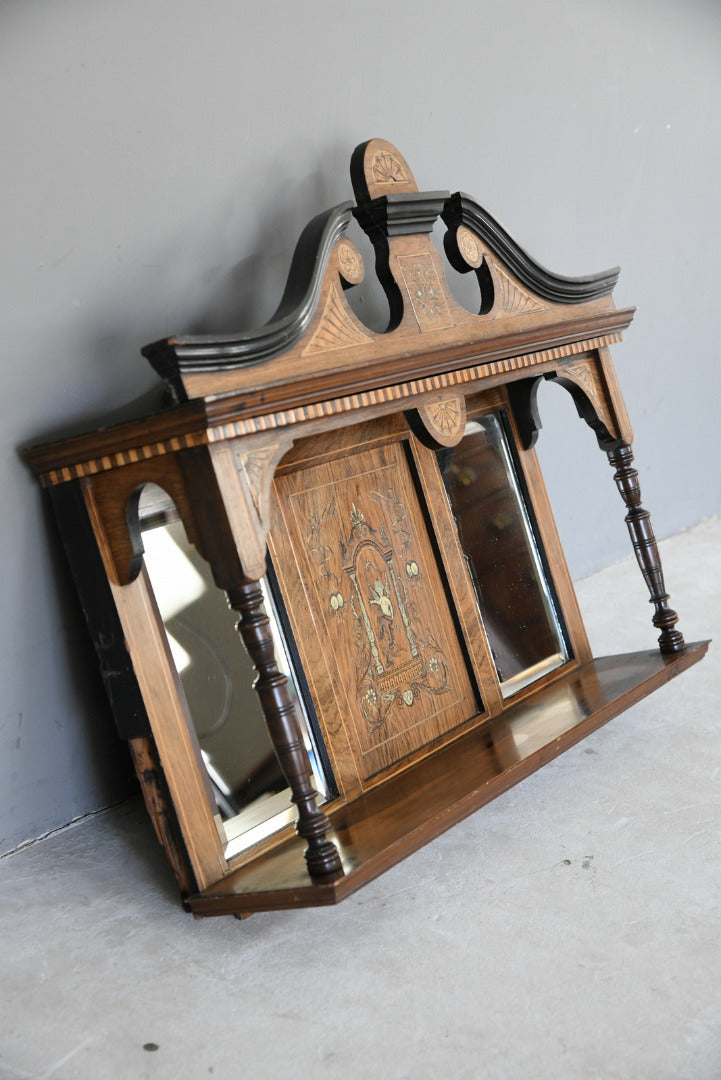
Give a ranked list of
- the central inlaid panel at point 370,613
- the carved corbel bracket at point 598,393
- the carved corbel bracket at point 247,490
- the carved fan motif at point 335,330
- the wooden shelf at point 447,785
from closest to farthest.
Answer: the carved corbel bracket at point 247,490 → the wooden shelf at point 447,785 → the carved fan motif at point 335,330 → the central inlaid panel at point 370,613 → the carved corbel bracket at point 598,393

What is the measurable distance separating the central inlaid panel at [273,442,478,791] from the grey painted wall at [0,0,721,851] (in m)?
0.55

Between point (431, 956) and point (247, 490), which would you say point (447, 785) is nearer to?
point (431, 956)

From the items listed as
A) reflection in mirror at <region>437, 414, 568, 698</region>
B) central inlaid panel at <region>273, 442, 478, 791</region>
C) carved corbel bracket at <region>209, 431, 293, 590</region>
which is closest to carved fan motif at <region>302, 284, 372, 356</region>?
carved corbel bracket at <region>209, 431, 293, 590</region>

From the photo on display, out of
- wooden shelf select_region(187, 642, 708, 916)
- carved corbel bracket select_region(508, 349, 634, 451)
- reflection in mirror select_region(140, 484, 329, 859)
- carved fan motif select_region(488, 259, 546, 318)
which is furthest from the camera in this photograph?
carved corbel bracket select_region(508, 349, 634, 451)

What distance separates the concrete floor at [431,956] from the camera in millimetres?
2041

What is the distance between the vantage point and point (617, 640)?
401 centimetres

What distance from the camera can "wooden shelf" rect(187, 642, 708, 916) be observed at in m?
2.41

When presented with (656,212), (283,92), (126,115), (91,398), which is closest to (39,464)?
(91,398)

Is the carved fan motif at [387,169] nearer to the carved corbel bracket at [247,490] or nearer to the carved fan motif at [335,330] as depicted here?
the carved fan motif at [335,330]

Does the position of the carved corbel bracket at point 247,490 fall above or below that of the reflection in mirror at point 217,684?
above

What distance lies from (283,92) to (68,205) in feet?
2.88

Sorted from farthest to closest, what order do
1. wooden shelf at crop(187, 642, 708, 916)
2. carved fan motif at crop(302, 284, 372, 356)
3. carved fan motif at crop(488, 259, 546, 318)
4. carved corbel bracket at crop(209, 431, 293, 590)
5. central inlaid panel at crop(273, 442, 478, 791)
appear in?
carved fan motif at crop(488, 259, 546, 318), central inlaid panel at crop(273, 442, 478, 791), carved fan motif at crop(302, 284, 372, 356), wooden shelf at crop(187, 642, 708, 916), carved corbel bracket at crop(209, 431, 293, 590)

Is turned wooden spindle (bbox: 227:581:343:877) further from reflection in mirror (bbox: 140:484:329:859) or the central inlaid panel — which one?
the central inlaid panel

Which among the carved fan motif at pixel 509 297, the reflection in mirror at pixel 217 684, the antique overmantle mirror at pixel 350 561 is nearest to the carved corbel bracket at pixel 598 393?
the antique overmantle mirror at pixel 350 561
